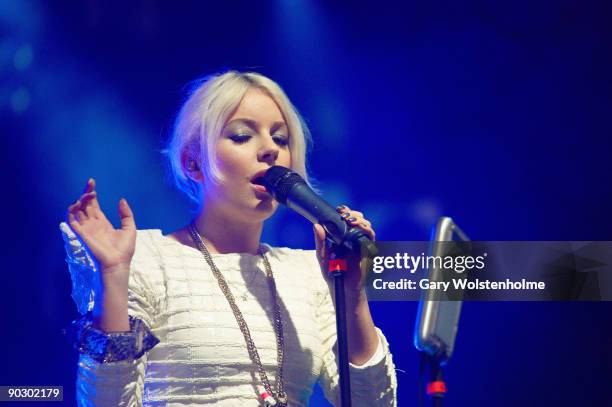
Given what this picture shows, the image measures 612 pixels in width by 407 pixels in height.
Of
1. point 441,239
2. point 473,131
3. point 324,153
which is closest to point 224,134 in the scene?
point 324,153

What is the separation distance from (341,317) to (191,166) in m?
0.62

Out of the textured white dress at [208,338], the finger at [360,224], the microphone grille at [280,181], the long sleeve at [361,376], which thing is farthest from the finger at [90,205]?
the long sleeve at [361,376]

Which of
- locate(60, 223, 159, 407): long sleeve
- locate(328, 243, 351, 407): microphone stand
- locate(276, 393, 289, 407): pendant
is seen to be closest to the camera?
locate(328, 243, 351, 407): microphone stand

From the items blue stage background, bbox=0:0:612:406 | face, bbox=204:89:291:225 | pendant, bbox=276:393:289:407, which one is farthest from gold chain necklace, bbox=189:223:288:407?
blue stage background, bbox=0:0:612:406

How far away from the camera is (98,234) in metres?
1.42

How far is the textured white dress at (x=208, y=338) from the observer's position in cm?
153

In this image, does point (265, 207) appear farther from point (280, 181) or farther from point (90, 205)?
point (90, 205)

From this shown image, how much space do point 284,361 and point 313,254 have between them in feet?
1.10

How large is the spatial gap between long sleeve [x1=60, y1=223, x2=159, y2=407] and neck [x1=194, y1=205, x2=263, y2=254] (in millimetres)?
145

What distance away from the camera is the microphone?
135 cm

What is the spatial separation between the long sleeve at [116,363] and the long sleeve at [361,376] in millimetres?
376

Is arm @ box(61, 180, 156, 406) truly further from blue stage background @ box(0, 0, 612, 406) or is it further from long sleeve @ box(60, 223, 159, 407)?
blue stage background @ box(0, 0, 612, 406)

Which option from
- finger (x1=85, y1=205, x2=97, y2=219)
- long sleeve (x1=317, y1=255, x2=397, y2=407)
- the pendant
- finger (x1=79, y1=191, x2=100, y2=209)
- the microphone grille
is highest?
the microphone grille

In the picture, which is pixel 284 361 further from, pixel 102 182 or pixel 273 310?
pixel 102 182
